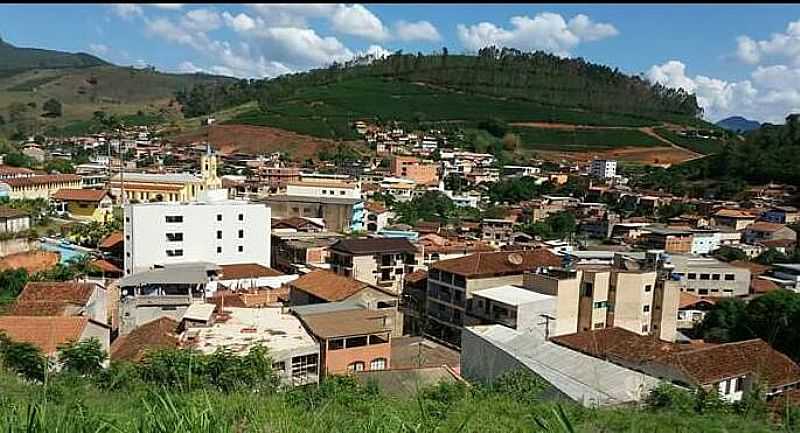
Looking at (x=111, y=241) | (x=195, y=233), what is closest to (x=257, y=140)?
(x=111, y=241)

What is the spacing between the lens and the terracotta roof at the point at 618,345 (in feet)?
34.7

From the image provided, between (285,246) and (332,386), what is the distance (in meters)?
13.8

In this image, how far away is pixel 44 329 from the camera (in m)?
9.67

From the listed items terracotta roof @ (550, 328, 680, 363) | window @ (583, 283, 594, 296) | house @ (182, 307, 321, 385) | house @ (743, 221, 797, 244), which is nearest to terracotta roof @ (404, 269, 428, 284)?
window @ (583, 283, 594, 296)

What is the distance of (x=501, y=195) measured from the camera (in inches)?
1549

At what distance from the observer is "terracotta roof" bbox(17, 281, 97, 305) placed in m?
12.0

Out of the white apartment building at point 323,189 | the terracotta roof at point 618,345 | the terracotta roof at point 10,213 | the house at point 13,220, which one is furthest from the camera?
the white apartment building at point 323,189

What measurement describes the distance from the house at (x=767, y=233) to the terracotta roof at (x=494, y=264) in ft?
47.4

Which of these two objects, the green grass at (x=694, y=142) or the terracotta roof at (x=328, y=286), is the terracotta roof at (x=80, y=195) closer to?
the terracotta roof at (x=328, y=286)

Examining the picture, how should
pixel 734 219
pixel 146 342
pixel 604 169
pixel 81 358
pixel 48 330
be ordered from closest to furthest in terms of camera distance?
1. pixel 81 358
2. pixel 48 330
3. pixel 146 342
4. pixel 734 219
5. pixel 604 169

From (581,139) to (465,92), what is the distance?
1578 cm

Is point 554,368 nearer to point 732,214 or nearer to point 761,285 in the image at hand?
point 761,285

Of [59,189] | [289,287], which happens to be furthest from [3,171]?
[289,287]

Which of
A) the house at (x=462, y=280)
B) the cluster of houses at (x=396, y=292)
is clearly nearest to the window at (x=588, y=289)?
the cluster of houses at (x=396, y=292)
